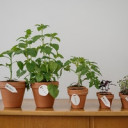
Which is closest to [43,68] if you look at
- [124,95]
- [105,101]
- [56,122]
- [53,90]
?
[53,90]

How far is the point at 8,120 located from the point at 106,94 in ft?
2.29

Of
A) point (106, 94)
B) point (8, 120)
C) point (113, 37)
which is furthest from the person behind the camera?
point (113, 37)

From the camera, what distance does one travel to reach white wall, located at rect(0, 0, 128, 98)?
8.27 feet

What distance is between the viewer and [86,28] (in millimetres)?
2527

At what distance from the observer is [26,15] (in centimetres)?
257

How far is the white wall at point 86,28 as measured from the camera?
8.27 feet

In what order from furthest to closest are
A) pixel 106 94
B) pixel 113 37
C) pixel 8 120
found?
pixel 113 37
pixel 106 94
pixel 8 120

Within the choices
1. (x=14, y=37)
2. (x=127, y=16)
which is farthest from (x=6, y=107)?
(x=127, y=16)

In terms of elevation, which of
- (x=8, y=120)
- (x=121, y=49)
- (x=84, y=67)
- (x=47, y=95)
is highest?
(x=121, y=49)

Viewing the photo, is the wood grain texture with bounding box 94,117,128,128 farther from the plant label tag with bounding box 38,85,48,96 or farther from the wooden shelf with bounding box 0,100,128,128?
the plant label tag with bounding box 38,85,48,96

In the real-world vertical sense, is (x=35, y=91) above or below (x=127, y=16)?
below

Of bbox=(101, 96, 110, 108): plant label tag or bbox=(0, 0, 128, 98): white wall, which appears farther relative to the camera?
bbox=(0, 0, 128, 98): white wall

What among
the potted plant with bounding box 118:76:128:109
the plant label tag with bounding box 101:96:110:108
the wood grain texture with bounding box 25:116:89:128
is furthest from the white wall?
the wood grain texture with bounding box 25:116:89:128

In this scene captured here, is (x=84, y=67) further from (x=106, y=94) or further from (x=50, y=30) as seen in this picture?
(x=50, y=30)
